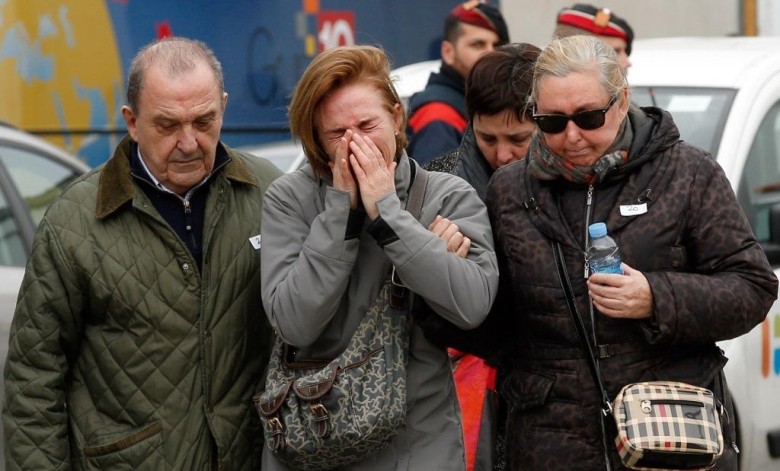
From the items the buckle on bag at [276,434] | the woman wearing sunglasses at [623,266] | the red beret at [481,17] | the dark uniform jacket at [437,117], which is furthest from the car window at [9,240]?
the woman wearing sunglasses at [623,266]

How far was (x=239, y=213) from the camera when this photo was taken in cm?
391

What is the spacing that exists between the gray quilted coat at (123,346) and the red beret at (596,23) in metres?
2.85

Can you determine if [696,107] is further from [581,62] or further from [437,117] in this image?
[581,62]

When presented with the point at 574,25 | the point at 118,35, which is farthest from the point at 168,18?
the point at 574,25

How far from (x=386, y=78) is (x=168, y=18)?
544 centimetres

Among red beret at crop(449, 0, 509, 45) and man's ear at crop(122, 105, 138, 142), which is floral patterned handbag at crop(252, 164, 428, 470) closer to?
man's ear at crop(122, 105, 138, 142)

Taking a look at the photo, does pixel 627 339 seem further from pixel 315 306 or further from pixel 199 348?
pixel 199 348

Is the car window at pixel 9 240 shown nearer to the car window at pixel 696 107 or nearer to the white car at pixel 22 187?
the white car at pixel 22 187

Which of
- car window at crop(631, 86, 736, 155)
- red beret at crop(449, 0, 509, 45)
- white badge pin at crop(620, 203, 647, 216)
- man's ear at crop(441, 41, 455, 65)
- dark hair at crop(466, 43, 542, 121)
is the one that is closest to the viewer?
white badge pin at crop(620, 203, 647, 216)

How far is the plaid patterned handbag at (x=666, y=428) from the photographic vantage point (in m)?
3.40

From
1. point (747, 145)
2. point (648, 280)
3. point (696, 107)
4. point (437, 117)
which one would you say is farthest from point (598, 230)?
point (696, 107)

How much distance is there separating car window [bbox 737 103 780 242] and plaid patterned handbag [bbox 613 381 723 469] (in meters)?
2.27

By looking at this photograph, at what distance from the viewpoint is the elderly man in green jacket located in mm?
3729

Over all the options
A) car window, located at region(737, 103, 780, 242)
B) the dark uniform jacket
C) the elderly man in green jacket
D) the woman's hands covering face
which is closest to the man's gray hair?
the elderly man in green jacket
